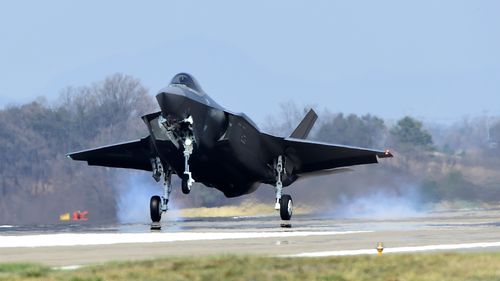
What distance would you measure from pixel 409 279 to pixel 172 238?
372 inches

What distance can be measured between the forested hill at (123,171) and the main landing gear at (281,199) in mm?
8256

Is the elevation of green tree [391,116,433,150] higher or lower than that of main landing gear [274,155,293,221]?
higher

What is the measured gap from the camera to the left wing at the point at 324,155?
33.9 m

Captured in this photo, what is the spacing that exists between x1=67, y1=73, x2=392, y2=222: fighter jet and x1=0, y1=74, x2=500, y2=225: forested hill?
651 centimetres

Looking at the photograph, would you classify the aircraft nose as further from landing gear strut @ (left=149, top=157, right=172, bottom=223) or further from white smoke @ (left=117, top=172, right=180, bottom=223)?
white smoke @ (left=117, top=172, right=180, bottom=223)

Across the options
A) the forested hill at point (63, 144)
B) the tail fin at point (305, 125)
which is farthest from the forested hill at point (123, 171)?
the tail fin at point (305, 125)

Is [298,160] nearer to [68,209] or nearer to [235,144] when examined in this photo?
[235,144]

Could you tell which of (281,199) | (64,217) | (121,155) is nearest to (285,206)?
(281,199)

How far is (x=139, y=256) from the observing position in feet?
51.3

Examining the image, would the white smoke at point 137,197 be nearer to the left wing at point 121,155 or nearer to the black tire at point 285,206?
the left wing at point 121,155

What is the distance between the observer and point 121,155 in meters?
35.9

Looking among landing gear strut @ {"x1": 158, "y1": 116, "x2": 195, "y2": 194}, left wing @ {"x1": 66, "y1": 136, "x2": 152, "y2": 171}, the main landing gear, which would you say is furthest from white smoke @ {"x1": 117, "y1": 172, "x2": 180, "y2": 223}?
landing gear strut @ {"x1": 158, "y1": 116, "x2": 195, "y2": 194}

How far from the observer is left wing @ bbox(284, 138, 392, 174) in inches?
1334

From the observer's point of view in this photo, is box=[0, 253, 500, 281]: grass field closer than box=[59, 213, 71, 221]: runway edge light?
Yes
